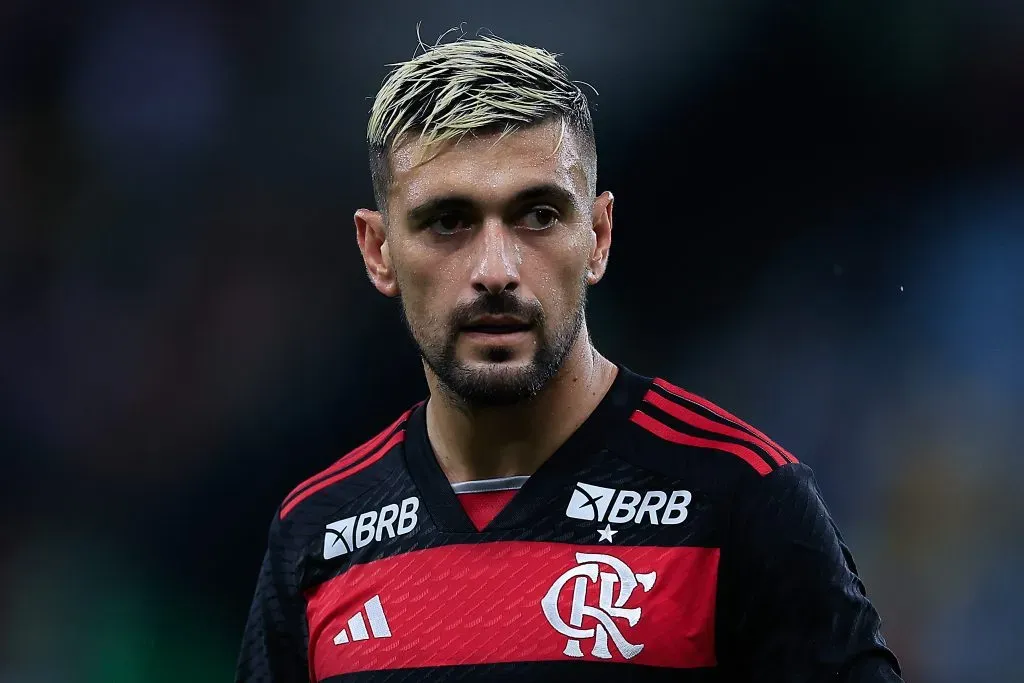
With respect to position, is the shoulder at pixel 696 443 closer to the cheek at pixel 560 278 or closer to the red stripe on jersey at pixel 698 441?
the red stripe on jersey at pixel 698 441

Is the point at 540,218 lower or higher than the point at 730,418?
higher

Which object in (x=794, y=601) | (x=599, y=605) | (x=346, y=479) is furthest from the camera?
(x=346, y=479)

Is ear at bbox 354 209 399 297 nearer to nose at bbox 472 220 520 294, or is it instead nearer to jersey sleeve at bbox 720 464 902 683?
nose at bbox 472 220 520 294

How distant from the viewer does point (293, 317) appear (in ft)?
15.6

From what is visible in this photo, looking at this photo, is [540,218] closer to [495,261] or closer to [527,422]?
[495,261]

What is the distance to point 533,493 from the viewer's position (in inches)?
89.6

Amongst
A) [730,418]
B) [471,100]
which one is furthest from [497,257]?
[730,418]

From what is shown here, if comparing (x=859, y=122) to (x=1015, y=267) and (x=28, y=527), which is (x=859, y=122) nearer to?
(x=1015, y=267)

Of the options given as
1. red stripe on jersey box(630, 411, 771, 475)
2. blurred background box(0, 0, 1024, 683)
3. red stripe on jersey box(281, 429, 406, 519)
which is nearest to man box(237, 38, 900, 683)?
red stripe on jersey box(630, 411, 771, 475)

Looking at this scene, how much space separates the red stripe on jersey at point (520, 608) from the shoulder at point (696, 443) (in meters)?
0.16

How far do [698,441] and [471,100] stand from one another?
765mm

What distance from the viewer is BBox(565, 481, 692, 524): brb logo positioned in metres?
2.15

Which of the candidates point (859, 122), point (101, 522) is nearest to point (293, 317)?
point (101, 522)

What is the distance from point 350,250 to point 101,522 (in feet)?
4.69
